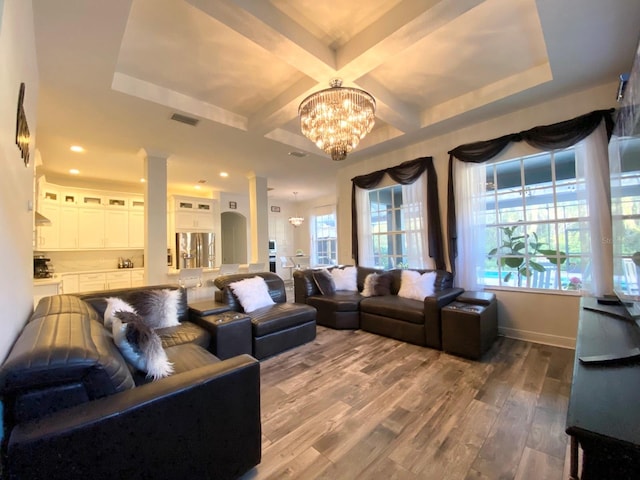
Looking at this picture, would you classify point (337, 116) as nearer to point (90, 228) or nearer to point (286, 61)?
point (286, 61)

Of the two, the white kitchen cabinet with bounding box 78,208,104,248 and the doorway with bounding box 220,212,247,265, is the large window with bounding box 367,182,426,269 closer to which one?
the doorway with bounding box 220,212,247,265

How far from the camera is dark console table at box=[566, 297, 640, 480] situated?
72 centimetres

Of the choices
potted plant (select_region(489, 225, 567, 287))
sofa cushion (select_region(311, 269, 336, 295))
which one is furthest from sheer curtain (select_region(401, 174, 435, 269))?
sofa cushion (select_region(311, 269, 336, 295))

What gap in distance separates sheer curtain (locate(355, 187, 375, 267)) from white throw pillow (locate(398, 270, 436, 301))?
3.50 feet

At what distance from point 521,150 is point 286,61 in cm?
309

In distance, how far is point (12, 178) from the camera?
1.42 meters

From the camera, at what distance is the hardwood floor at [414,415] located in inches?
61.7

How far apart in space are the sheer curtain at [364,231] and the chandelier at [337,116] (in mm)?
2563

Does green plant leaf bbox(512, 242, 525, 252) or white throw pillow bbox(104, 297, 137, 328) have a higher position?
green plant leaf bbox(512, 242, 525, 252)

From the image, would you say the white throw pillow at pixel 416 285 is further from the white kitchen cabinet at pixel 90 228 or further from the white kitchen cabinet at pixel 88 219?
the white kitchen cabinet at pixel 90 228

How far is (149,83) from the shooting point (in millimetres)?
2965

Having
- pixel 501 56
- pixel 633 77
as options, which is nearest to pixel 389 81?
pixel 501 56

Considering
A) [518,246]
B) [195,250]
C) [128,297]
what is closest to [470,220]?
[518,246]

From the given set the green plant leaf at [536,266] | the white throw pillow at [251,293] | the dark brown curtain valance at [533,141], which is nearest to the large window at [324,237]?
the dark brown curtain valance at [533,141]
